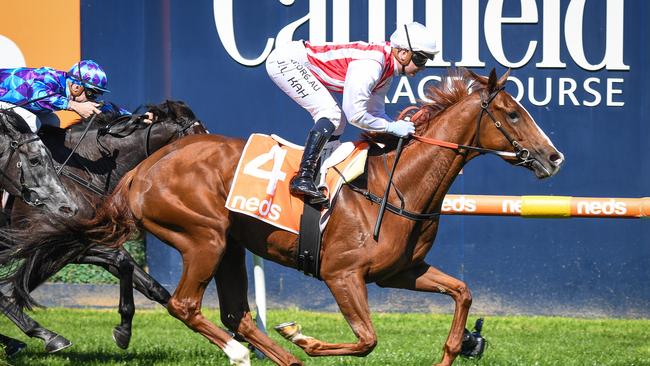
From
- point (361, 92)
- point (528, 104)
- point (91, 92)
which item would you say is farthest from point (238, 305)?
point (528, 104)

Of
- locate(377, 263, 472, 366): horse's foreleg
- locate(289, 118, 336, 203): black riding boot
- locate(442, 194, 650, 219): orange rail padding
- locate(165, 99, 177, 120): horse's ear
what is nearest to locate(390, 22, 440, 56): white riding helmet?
locate(289, 118, 336, 203): black riding boot

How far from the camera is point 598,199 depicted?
8047 millimetres

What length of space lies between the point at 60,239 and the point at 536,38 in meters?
4.84

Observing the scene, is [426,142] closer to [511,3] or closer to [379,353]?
[379,353]

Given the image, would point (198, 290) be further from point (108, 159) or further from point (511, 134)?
point (511, 134)

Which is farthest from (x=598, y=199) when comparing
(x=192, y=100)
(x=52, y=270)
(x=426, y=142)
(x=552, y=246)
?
(x=52, y=270)

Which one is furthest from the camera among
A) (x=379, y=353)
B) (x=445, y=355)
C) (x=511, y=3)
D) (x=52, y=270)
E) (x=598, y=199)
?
(x=511, y=3)

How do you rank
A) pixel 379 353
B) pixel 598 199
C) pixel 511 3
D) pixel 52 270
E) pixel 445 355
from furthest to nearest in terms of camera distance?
1. pixel 511 3
2. pixel 598 199
3. pixel 379 353
4. pixel 52 270
5. pixel 445 355

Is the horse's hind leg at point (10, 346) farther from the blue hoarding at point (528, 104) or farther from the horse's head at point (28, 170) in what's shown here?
the blue hoarding at point (528, 104)

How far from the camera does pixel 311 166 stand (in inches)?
211

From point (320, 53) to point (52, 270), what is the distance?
2004 millimetres

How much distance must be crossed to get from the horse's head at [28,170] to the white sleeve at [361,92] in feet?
6.34

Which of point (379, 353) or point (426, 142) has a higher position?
point (426, 142)

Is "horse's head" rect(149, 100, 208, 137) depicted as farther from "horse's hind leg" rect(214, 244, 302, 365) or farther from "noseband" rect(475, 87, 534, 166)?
"noseband" rect(475, 87, 534, 166)
